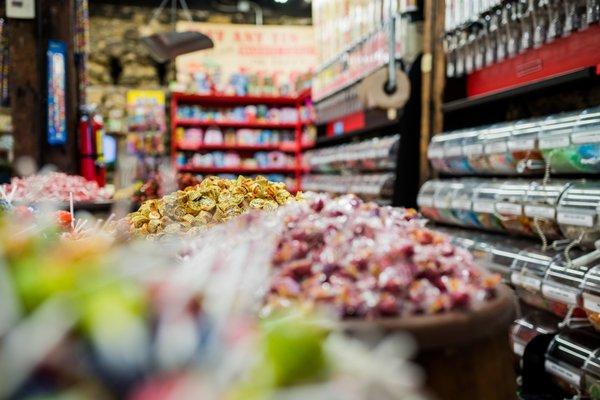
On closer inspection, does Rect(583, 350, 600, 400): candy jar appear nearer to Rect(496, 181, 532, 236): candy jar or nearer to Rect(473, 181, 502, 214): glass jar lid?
Rect(496, 181, 532, 236): candy jar

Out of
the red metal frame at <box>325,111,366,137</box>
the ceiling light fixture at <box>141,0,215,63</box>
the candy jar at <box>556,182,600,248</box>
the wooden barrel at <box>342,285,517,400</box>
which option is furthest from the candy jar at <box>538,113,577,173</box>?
the ceiling light fixture at <box>141,0,215,63</box>

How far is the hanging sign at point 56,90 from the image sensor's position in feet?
16.2

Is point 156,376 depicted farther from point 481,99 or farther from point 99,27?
point 99,27

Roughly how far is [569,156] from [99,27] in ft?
30.2

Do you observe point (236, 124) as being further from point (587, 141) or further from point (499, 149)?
point (587, 141)

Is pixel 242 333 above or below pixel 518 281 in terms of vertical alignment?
above

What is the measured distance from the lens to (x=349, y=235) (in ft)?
3.53

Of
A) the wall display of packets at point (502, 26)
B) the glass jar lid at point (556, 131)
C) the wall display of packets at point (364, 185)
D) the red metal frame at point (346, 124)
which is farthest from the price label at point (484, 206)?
the red metal frame at point (346, 124)

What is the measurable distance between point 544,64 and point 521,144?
0.52 meters

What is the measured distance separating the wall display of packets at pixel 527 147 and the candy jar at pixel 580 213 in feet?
0.27

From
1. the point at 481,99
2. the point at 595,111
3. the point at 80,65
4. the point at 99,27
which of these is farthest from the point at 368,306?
the point at 99,27

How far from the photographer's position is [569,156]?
2438 mm

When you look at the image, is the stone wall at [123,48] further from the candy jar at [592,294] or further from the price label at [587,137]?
the candy jar at [592,294]

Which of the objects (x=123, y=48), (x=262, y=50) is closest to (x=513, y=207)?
(x=262, y=50)
